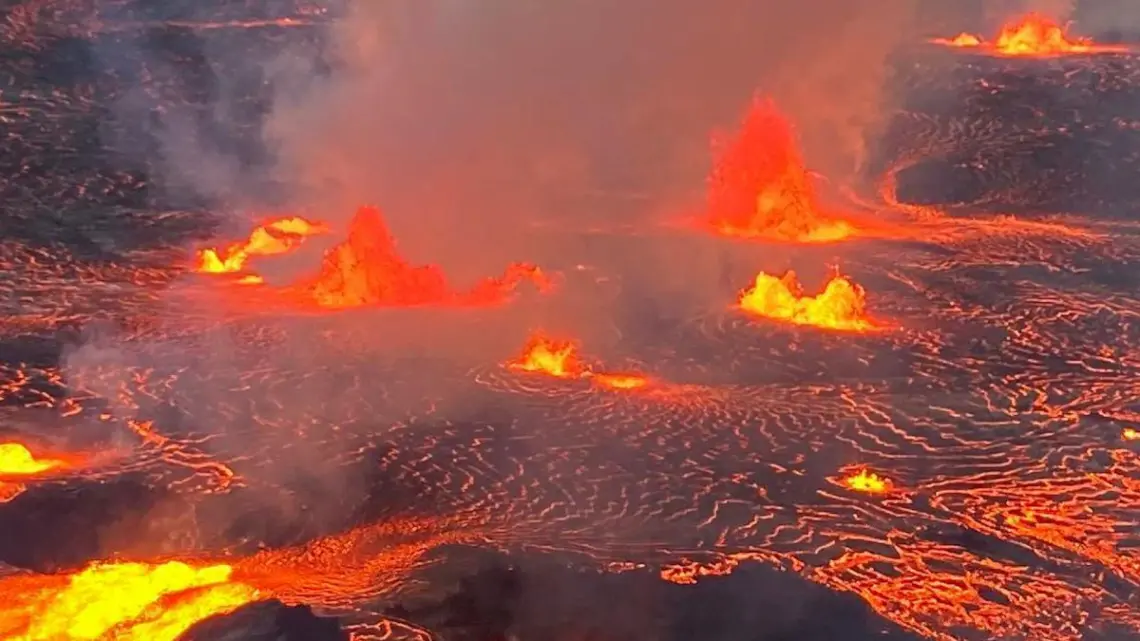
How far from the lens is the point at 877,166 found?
26.8 meters

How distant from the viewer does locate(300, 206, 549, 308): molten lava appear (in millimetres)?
17891

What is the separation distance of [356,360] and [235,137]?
44.0 ft

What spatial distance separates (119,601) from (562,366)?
6524 millimetres

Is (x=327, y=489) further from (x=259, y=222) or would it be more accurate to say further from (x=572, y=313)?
(x=259, y=222)

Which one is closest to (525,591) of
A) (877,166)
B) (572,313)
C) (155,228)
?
(572,313)

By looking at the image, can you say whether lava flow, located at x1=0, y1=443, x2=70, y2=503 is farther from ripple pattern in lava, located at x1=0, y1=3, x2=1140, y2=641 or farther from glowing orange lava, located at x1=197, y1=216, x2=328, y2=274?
glowing orange lava, located at x1=197, y1=216, x2=328, y2=274

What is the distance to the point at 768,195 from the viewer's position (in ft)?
73.7

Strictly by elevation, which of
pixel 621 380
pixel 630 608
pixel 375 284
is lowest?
pixel 630 608

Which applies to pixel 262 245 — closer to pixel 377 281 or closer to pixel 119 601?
pixel 377 281

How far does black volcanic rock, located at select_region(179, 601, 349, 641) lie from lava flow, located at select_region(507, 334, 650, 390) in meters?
6.16

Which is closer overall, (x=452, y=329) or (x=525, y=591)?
(x=525, y=591)

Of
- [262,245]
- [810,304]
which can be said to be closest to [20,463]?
[262,245]

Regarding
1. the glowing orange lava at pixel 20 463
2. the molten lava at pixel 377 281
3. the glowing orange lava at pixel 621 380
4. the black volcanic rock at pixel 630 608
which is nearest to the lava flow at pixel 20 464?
the glowing orange lava at pixel 20 463

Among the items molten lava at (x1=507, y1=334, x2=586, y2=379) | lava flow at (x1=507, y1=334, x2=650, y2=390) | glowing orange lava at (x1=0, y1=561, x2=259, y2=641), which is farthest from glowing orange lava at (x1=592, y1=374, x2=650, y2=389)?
glowing orange lava at (x1=0, y1=561, x2=259, y2=641)
